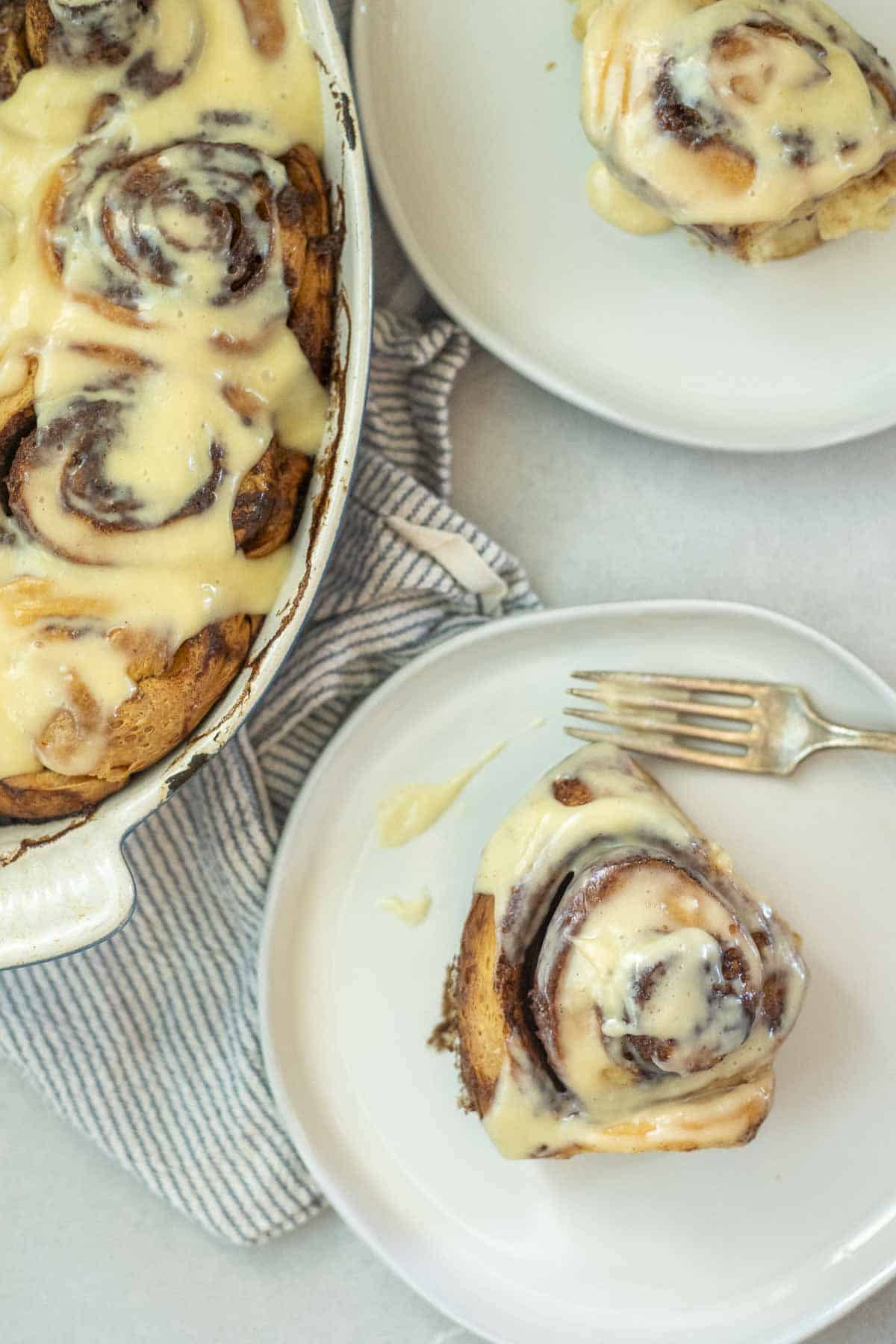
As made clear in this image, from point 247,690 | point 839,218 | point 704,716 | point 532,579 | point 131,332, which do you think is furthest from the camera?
point 532,579

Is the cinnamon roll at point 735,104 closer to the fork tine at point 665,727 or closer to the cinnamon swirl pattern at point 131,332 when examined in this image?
the cinnamon swirl pattern at point 131,332

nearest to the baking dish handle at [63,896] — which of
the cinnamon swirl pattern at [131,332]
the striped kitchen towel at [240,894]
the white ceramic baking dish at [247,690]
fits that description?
the white ceramic baking dish at [247,690]

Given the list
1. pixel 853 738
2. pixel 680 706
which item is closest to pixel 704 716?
pixel 680 706

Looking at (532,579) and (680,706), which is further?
(532,579)

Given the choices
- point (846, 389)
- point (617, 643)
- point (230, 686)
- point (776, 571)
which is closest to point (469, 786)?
point (617, 643)

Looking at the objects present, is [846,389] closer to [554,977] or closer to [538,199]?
[538,199]

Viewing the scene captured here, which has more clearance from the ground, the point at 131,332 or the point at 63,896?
the point at 131,332

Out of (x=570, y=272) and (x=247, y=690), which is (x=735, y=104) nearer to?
(x=570, y=272)
